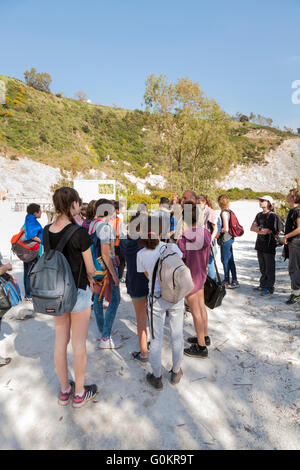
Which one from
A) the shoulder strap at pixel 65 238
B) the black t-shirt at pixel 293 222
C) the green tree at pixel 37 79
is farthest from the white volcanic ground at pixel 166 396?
the green tree at pixel 37 79

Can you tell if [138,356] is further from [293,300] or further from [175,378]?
[293,300]

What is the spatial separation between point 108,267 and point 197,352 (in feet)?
4.88

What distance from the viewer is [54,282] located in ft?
6.76

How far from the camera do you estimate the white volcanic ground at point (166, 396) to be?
7.00 ft

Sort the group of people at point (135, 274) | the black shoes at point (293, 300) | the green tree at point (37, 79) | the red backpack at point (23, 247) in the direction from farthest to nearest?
the green tree at point (37, 79)
the black shoes at point (293, 300)
the red backpack at point (23, 247)
the group of people at point (135, 274)

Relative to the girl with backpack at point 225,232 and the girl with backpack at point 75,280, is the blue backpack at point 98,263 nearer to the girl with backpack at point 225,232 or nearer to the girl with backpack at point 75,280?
the girl with backpack at point 75,280

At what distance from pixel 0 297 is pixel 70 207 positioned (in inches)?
55.0


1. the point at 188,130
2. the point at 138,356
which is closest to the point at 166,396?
the point at 138,356

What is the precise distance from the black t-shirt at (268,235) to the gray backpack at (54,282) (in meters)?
3.92

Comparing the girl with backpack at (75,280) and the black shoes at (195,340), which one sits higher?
the girl with backpack at (75,280)

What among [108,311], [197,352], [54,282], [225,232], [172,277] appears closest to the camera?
[54,282]

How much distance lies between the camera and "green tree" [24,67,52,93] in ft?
181

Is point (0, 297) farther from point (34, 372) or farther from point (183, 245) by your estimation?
point (183, 245)

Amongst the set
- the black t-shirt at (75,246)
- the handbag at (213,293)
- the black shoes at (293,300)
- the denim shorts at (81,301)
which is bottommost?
the black shoes at (293,300)
